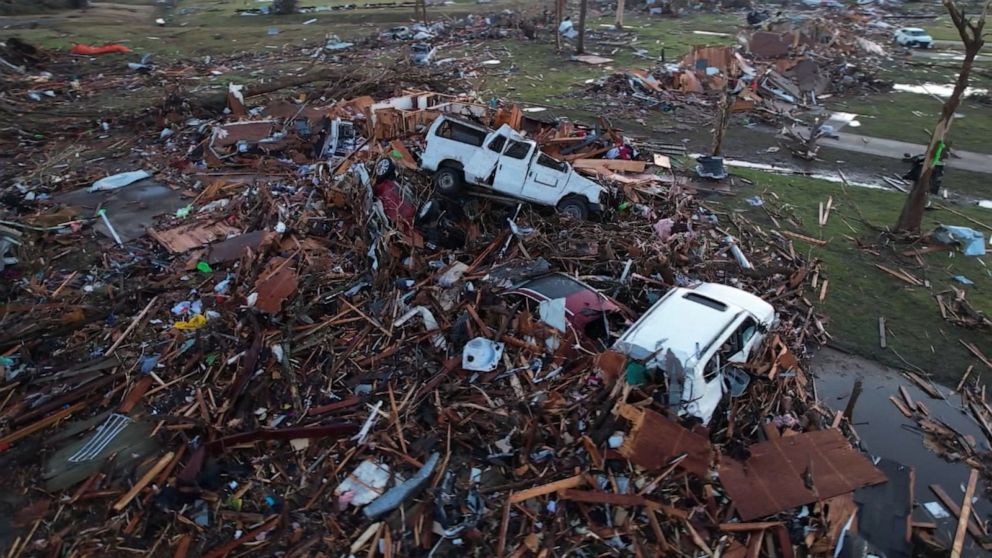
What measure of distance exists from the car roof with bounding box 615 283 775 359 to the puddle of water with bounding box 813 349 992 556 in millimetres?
1369

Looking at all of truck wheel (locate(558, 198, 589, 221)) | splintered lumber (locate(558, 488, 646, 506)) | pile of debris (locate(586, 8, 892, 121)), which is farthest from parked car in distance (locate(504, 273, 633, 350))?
pile of debris (locate(586, 8, 892, 121))

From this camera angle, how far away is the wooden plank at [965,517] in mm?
5949

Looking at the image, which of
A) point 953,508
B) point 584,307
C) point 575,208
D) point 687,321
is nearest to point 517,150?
point 575,208

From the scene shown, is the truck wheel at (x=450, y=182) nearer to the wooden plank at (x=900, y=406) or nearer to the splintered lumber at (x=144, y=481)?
the splintered lumber at (x=144, y=481)

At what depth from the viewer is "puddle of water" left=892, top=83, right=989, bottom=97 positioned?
22.6 metres

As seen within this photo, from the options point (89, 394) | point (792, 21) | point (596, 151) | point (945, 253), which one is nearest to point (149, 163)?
point (89, 394)

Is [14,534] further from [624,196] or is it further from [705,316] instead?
[624,196]

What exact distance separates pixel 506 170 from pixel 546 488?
6729 millimetres

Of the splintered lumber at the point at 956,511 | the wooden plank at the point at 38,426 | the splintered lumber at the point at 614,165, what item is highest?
the splintered lumber at the point at 614,165

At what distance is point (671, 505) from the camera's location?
6160mm

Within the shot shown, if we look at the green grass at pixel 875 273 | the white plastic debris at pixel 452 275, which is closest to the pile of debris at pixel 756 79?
the green grass at pixel 875 273

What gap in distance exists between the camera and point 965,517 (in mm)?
6320

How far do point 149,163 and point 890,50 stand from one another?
32352 millimetres

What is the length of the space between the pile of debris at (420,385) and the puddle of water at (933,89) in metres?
16.8
